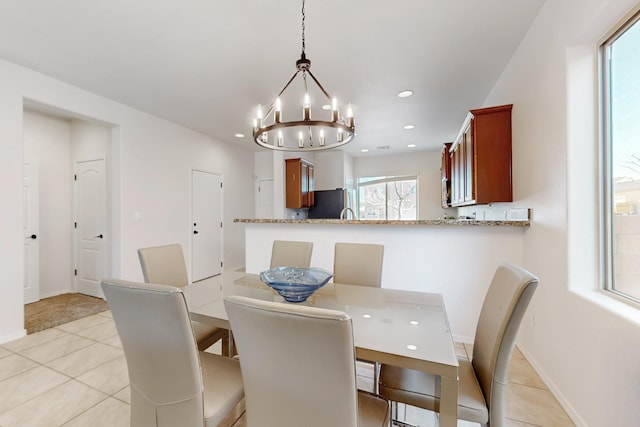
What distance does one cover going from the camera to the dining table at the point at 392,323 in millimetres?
979

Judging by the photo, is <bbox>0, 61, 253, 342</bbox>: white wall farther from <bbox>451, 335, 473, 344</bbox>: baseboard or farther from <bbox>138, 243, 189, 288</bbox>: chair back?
<bbox>451, 335, 473, 344</bbox>: baseboard

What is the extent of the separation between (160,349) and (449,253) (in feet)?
7.85

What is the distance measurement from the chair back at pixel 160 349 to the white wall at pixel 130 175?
8.74 ft

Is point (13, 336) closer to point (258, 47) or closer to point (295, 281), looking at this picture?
point (295, 281)

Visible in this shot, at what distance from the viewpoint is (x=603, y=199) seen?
1593mm

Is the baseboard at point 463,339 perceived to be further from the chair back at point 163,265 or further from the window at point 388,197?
the window at point 388,197

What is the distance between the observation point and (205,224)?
4969mm

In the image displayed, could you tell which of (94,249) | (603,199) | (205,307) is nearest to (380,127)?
(603,199)

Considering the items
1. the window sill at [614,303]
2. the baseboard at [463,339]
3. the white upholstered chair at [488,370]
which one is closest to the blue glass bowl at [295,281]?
the white upholstered chair at [488,370]

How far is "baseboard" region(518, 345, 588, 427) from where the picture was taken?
1.54 m

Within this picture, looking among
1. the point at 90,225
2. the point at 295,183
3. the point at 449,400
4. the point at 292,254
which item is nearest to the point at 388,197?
the point at 295,183

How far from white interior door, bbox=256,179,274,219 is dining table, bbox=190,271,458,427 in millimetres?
4145

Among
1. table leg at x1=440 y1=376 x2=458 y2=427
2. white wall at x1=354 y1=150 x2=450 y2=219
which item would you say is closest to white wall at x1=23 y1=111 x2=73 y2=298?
table leg at x1=440 y1=376 x2=458 y2=427

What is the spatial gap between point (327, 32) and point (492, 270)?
8.15ft
